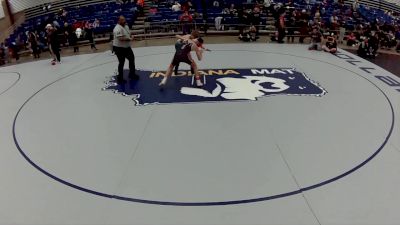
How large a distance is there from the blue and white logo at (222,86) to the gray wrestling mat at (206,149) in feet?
0.14

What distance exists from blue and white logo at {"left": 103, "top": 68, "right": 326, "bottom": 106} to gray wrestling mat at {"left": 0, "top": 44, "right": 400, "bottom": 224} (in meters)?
0.04

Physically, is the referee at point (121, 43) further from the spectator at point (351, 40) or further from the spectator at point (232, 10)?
the spectator at point (351, 40)

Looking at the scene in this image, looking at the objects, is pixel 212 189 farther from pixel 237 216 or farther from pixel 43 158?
pixel 43 158

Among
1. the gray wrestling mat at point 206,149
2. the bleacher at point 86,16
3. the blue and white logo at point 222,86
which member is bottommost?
the gray wrestling mat at point 206,149

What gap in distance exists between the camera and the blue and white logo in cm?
673

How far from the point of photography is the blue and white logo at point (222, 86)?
22.1ft

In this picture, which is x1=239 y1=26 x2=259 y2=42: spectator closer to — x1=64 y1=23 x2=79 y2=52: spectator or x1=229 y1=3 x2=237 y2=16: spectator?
x1=229 y1=3 x2=237 y2=16: spectator

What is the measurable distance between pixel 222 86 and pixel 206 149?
2.81 meters

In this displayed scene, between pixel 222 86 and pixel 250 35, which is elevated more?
pixel 250 35

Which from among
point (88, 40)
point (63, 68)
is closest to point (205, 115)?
point (63, 68)

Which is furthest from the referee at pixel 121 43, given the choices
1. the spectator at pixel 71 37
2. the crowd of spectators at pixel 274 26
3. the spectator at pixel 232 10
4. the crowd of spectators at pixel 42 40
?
the spectator at pixel 232 10

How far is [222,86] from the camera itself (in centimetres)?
731

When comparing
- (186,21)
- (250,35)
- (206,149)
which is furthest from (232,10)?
(206,149)

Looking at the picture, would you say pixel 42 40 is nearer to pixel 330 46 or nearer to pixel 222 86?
pixel 222 86
